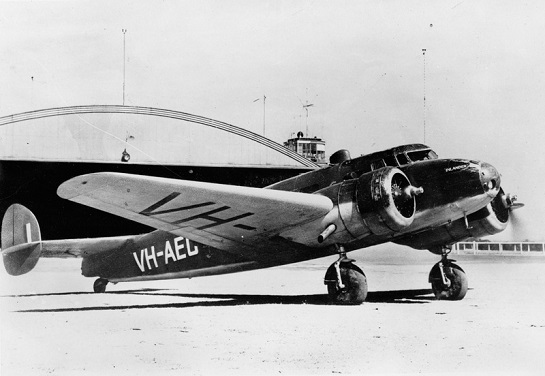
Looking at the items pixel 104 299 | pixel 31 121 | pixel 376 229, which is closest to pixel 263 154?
pixel 31 121

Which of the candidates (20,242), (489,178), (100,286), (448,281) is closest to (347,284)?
(448,281)

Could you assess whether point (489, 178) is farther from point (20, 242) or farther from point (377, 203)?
point (20, 242)

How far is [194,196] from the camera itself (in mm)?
8836

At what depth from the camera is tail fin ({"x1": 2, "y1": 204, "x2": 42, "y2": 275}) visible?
37.1 ft

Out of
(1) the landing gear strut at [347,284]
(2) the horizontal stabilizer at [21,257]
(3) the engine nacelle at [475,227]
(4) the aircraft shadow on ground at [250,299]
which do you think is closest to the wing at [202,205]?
(1) the landing gear strut at [347,284]

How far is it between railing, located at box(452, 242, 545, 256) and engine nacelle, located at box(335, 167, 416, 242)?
28.8 metres

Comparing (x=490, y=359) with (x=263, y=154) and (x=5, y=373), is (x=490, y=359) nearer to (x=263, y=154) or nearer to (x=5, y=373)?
(x=5, y=373)

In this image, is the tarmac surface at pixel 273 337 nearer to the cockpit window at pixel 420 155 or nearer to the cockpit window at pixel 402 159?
the cockpit window at pixel 402 159

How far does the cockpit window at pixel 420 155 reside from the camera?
10430mm

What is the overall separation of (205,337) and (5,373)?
89.4 inches

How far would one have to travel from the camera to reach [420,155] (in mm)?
10539

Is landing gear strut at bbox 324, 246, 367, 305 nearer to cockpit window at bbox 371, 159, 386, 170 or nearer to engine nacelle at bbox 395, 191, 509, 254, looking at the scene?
cockpit window at bbox 371, 159, 386, 170

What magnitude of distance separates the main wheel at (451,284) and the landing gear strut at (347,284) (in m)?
2.42

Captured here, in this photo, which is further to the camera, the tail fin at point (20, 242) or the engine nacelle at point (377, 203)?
the tail fin at point (20, 242)
